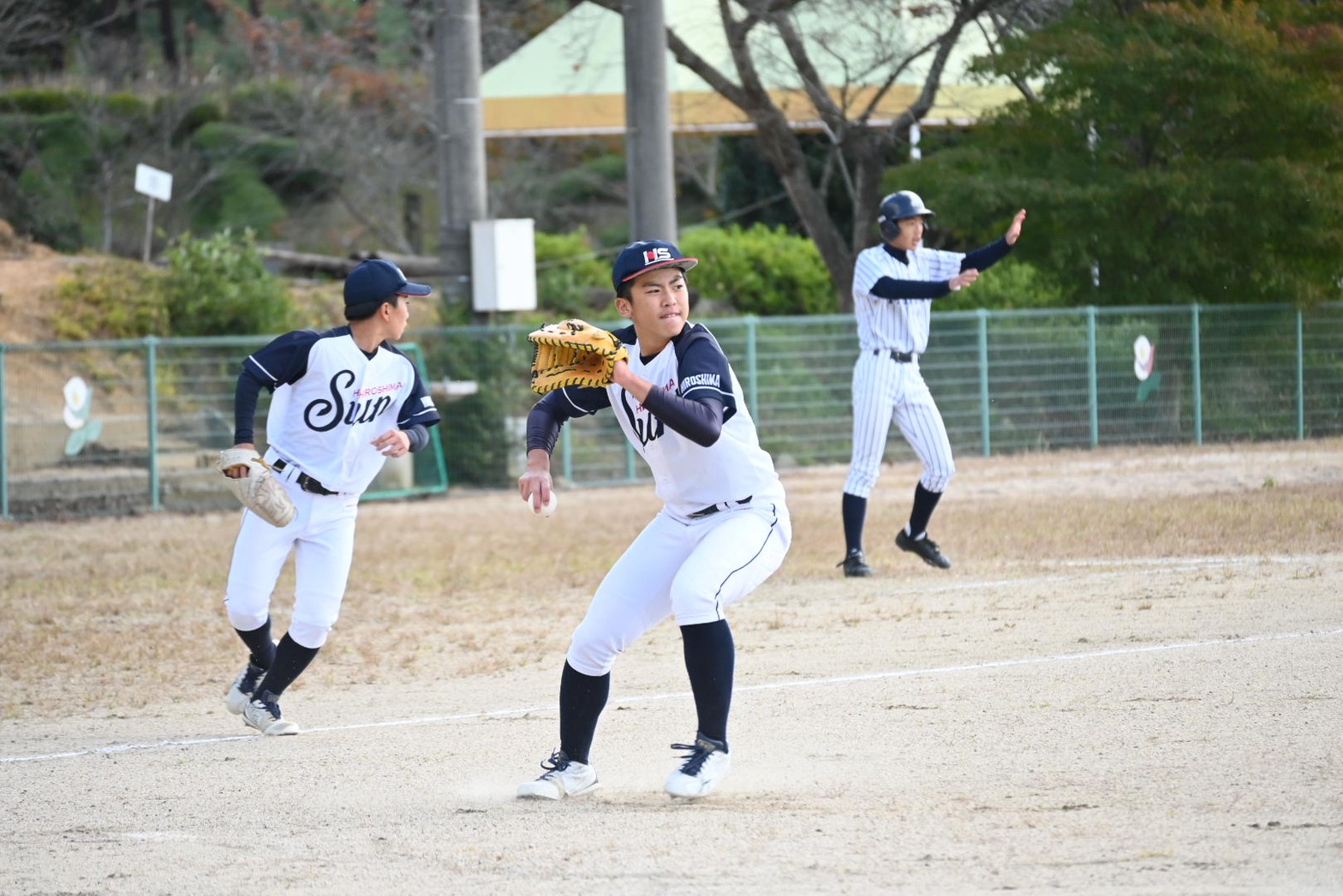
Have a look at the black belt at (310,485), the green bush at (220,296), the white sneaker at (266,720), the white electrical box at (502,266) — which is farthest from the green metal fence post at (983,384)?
the white sneaker at (266,720)

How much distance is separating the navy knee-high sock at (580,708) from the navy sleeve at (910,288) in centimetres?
505

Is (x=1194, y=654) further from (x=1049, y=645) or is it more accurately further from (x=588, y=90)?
(x=588, y=90)

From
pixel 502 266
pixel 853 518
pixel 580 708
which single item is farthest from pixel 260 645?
pixel 502 266

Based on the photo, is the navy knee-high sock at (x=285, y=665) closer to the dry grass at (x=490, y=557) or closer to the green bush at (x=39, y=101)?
the dry grass at (x=490, y=557)

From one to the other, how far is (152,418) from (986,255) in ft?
31.4

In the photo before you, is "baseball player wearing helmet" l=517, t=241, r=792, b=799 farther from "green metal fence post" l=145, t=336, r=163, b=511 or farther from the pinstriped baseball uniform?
"green metal fence post" l=145, t=336, r=163, b=511

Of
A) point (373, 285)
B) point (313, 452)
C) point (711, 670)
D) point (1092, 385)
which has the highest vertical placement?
point (373, 285)

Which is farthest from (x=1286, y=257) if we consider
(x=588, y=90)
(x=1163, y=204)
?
(x=588, y=90)

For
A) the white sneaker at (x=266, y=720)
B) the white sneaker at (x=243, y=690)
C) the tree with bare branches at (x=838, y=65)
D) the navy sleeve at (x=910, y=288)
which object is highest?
the tree with bare branches at (x=838, y=65)

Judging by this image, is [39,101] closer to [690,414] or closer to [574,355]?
[574,355]

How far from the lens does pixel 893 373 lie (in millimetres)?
10219

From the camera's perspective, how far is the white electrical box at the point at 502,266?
18062mm

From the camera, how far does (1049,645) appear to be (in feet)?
25.0

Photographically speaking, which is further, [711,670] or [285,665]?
[285,665]
